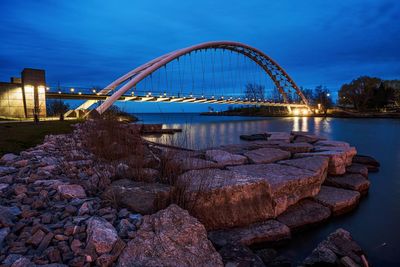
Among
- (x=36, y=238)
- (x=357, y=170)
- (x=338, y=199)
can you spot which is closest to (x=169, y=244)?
(x=36, y=238)

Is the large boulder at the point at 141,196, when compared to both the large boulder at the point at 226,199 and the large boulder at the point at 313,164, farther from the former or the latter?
the large boulder at the point at 313,164

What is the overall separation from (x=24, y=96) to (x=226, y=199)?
25889 millimetres

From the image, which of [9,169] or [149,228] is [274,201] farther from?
[9,169]

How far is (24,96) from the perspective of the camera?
80.4ft

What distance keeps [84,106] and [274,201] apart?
38276 millimetres

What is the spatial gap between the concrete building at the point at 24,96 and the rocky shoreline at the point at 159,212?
2138cm

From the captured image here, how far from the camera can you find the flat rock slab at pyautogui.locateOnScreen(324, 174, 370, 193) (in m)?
6.72

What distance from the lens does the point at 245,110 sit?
4289 inches

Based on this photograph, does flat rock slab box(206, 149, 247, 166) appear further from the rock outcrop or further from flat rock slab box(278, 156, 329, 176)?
the rock outcrop

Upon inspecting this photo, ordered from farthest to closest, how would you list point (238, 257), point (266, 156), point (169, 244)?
point (266, 156), point (238, 257), point (169, 244)

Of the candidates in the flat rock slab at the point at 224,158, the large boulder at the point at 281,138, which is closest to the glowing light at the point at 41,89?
the large boulder at the point at 281,138

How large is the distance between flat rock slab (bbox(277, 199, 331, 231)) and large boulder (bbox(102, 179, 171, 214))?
7.88 ft

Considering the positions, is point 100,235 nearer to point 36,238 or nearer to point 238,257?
point 36,238

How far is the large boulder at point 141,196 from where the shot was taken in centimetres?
315
